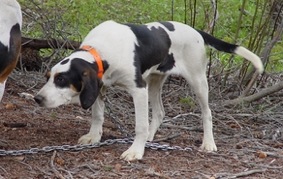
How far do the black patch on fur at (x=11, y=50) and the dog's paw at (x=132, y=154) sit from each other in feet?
4.04

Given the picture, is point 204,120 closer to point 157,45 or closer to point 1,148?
point 157,45

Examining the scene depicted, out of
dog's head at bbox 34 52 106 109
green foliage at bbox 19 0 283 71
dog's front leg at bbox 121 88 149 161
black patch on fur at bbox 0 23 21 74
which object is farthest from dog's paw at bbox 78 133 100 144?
green foliage at bbox 19 0 283 71

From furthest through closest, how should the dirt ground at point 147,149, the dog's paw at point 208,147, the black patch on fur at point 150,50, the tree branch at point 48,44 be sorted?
the tree branch at point 48,44, the dog's paw at point 208,147, the black patch on fur at point 150,50, the dirt ground at point 147,149

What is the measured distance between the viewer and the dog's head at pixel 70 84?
6004 mm

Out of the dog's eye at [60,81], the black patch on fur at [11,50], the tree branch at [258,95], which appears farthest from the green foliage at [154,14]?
the black patch on fur at [11,50]

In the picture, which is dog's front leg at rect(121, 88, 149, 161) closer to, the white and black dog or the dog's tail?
the white and black dog

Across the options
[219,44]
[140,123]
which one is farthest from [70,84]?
[219,44]

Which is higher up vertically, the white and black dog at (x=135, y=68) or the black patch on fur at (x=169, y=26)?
the black patch on fur at (x=169, y=26)

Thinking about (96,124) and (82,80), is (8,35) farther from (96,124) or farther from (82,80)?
(96,124)

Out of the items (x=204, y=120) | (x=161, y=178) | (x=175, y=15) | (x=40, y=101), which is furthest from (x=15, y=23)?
(x=175, y=15)

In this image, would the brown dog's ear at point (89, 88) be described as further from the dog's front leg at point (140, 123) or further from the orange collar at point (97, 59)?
the dog's front leg at point (140, 123)

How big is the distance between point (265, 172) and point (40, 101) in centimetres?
192

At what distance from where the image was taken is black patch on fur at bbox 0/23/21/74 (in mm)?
5750

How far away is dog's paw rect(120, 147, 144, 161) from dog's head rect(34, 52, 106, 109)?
0.55 metres
